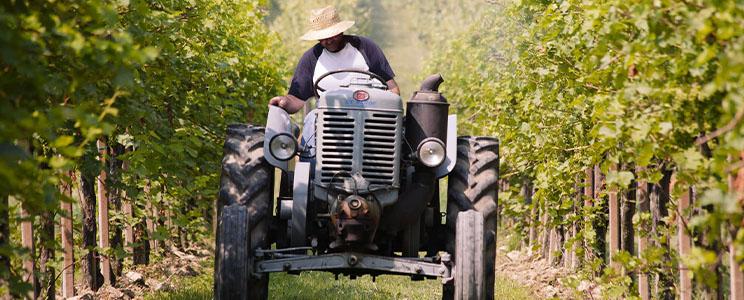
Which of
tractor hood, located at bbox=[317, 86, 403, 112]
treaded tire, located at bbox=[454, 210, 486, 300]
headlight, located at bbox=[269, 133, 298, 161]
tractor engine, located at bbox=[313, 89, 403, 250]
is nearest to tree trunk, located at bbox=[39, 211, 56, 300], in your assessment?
headlight, located at bbox=[269, 133, 298, 161]

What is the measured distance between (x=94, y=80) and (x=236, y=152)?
2132 mm

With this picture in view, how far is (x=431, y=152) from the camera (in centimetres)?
671

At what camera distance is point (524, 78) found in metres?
10.8

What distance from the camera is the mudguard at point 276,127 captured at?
6918mm

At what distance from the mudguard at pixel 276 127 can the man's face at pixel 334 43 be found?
2.70 feet

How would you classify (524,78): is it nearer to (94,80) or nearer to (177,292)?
(177,292)

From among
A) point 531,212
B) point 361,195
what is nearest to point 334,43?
point 361,195

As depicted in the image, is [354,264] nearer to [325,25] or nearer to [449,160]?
[449,160]

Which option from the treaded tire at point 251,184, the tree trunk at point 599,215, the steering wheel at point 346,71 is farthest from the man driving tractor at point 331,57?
the tree trunk at point 599,215

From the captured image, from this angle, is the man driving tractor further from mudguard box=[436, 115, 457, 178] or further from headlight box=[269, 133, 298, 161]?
headlight box=[269, 133, 298, 161]

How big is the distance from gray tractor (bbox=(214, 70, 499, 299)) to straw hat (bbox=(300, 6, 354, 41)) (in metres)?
0.52

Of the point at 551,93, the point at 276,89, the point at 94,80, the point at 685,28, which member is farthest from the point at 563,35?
the point at 276,89

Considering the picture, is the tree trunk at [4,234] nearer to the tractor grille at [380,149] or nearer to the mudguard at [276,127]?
the mudguard at [276,127]

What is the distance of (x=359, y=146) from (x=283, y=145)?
49cm
